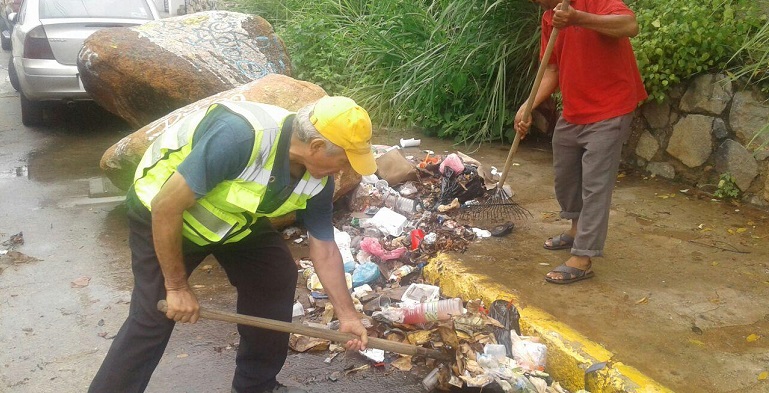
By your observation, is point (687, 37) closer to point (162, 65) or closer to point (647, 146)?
point (647, 146)

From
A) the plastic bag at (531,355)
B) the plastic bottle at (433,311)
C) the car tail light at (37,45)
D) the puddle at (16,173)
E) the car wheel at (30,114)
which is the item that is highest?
the plastic bag at (531,355)

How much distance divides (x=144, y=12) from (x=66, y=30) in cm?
109

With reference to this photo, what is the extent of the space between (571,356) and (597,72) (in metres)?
1.50

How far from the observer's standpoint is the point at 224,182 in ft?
8.21

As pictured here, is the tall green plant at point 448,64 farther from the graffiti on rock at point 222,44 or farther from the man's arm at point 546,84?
the man's arm at point 546,84

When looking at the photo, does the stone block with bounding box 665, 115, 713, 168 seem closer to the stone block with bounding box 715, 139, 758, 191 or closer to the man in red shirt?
the stone block with bounding box 715, 139, 758, 191

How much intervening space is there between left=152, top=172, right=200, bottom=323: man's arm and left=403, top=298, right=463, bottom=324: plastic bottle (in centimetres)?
139

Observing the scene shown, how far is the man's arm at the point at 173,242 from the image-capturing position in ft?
7.82

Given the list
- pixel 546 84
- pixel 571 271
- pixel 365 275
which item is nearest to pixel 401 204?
pixel 365 275

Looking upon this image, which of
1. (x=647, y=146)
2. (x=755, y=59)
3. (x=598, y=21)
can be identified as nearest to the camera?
(x=598, y=21)

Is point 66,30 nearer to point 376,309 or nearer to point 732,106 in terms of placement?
point 376,309

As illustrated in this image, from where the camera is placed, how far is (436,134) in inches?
294

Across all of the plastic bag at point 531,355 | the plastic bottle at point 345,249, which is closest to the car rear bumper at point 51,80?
the plastic bottle at point 345,249

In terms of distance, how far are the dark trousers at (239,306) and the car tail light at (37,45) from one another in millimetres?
5872
